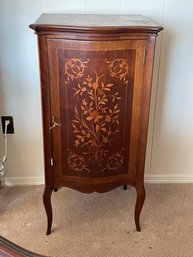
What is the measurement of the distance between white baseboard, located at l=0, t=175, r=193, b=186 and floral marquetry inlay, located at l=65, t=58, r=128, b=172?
66 cm

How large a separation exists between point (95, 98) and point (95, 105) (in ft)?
0.11

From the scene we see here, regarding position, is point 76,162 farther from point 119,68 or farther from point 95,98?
point 119,68

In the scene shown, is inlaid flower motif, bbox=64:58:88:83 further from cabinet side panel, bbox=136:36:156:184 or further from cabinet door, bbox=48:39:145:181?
cabinet side panel, bbox=136:36:156:184

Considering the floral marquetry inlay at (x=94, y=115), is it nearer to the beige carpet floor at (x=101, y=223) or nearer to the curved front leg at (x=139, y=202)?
the curved front leg at (x=139, y=202)

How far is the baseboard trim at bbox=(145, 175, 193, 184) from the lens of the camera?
85.4 inches

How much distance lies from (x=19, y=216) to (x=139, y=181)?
768 mm

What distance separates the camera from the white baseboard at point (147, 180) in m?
2.11

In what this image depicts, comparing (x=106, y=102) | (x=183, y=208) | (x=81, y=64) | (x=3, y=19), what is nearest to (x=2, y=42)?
(x=3, y=19)

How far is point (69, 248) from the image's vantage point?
1.62 m

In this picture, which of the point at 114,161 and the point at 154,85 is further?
the point at 154,85

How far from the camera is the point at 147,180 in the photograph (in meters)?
2.18

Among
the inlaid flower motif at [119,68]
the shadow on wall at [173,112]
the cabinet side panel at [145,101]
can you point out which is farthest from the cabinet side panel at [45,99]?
the shadow on wall at [173,112]

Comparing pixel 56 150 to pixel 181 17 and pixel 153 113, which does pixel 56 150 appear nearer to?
pixel 153 113

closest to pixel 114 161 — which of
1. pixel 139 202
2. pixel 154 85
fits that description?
pixel 139 202
